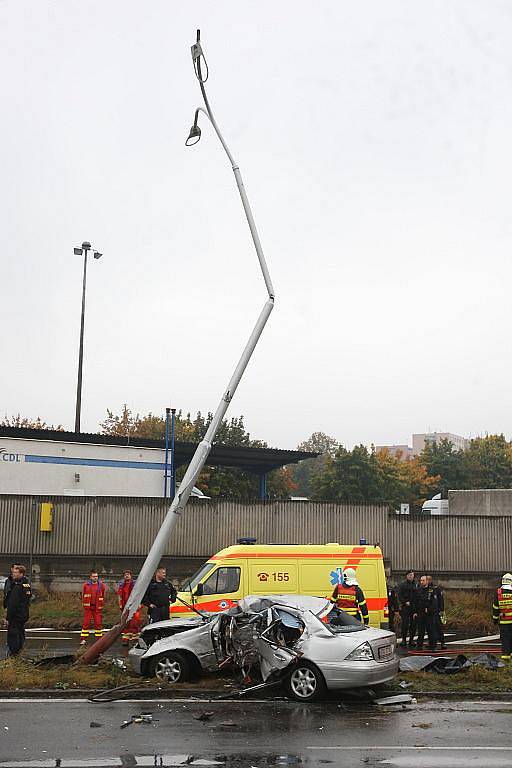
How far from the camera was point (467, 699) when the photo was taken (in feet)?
39.1

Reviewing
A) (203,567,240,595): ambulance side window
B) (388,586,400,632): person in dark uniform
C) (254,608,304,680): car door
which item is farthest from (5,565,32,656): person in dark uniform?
(388,586,400,632): person in dark uniform

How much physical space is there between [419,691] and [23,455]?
25.8 meters

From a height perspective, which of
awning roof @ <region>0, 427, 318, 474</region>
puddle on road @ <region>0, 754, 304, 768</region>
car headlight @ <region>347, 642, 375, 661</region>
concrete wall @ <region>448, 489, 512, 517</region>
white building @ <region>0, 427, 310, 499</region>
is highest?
awning roof @ <region>0, 427, 318, 474</region>

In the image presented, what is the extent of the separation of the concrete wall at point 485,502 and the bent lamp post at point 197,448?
1097 inches

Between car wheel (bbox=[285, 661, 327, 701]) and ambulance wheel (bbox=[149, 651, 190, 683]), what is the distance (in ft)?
5.86

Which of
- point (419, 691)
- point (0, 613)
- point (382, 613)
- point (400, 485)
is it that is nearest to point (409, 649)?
point (382, 613)

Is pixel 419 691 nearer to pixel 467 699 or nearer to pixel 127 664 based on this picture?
pixel 467 699

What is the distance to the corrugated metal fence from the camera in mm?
27328

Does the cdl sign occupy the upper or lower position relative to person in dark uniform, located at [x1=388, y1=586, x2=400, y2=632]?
upper

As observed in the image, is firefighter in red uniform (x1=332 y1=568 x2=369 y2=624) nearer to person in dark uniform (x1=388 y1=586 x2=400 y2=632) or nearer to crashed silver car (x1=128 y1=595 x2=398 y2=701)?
crashed silver car (x1=128 y1=595 x2=398 y2=701)

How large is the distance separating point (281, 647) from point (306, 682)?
1.98 ft

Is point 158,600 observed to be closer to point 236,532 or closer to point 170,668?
point 170,668

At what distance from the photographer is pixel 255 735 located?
31.6 feet

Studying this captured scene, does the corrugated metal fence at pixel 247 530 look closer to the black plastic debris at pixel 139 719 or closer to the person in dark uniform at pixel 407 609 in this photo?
the person in dark uniform at pixel 407 609
